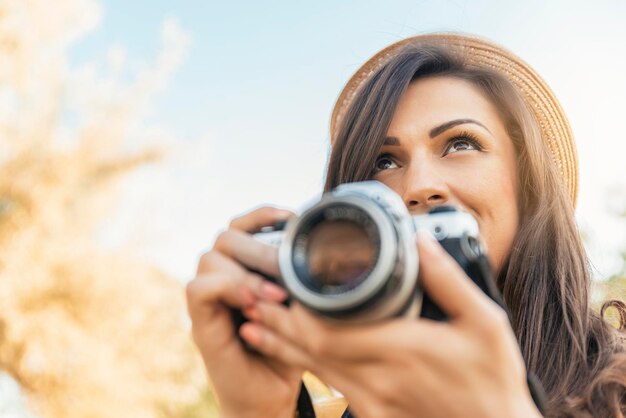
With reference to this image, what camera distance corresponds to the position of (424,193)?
115cm

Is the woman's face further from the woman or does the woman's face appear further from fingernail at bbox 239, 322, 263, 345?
fingernail at bbox 239, 322, 263, 345

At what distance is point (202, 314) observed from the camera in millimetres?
888

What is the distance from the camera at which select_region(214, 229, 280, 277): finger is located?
82 centimetres

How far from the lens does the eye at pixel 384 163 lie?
52.7 inches

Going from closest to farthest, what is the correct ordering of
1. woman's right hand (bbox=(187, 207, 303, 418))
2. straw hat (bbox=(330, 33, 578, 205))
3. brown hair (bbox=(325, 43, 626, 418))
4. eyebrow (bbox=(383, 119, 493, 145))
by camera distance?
woman's right hand (bbox=(187, 207, 303, 418))
brown hair (bbox=(325, 43, 626, 418))
eyebrow (bbox=(383, 119, 493, 145))
straw hat (bbox=(330, 33, 578, 205))

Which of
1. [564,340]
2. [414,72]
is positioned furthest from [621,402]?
[414,72]

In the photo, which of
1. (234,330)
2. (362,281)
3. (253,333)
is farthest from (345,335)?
(234,330)

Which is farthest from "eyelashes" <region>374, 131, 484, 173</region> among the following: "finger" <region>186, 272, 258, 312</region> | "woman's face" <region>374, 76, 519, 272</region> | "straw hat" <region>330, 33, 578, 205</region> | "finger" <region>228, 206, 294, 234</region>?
"finger" <region>186, 272, 258, 312</region>

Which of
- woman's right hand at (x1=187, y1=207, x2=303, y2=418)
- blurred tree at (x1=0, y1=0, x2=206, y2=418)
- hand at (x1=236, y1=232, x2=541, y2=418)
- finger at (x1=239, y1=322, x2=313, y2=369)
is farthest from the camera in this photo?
blurred tree at (x1=0, y1=0, x2=206, y2=418)

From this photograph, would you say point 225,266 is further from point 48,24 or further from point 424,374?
point 48,24

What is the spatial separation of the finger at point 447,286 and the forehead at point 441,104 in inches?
25.7

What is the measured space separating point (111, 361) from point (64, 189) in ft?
4.89

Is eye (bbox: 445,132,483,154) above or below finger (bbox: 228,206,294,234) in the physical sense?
above

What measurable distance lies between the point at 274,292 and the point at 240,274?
0.31 ft
